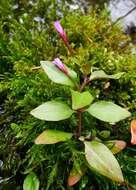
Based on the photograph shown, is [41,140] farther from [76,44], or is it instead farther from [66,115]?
[76,44]

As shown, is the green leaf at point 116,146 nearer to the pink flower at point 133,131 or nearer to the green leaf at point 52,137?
the pink flower at point 133,131

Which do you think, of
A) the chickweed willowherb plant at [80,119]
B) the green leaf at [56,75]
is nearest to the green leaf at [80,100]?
the chickweed willowherb plant at [80,119]

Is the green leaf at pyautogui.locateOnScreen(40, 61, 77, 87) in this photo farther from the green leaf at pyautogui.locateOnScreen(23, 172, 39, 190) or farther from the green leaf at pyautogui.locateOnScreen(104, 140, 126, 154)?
the green leaf at pyautogui.locateOnScreen(23, 172, 39, 190)

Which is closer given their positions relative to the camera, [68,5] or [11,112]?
[11,112]

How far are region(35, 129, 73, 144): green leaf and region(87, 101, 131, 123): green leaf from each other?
0.13 m

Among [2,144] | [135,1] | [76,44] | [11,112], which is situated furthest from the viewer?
[135,1]

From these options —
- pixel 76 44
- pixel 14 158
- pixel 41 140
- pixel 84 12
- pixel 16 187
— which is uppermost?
pixel 84 12

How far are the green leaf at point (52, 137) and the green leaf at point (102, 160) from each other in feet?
0.27

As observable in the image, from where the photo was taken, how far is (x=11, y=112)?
174cm

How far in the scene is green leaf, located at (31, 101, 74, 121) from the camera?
1326 mm

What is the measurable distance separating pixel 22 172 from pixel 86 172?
10.3 inches

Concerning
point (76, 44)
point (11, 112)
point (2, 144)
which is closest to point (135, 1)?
point (76, 44)

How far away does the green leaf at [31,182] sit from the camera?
142cm

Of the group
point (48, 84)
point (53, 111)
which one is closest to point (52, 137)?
point (53, 111)
